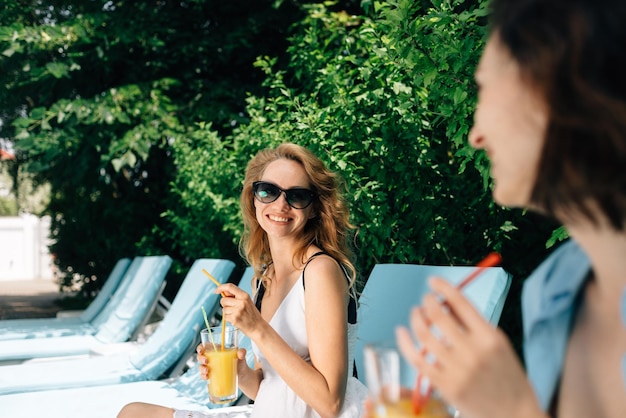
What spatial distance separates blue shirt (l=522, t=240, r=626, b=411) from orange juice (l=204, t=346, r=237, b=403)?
159 centimetres

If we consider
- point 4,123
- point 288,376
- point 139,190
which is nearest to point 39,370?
point 288,376

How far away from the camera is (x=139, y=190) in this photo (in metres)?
11.1

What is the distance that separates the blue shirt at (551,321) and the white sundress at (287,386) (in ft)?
4.78

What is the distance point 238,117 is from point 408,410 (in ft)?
24.0

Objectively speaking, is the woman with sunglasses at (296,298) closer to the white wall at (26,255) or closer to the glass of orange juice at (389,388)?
the glass of orange juice at (389,388)

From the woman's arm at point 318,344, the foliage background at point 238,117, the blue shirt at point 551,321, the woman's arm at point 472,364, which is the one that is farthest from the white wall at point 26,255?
the woman's arm at point 472,364

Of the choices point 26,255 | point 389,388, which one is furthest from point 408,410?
point 26,255

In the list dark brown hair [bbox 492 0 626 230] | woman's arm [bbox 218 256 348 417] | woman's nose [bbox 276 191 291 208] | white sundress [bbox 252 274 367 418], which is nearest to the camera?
dark brown hair [bbox 492 0 626 230]

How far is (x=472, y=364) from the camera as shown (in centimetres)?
91

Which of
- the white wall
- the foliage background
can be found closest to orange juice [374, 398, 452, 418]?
the foliage background

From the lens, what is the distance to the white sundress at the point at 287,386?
8.29 ft

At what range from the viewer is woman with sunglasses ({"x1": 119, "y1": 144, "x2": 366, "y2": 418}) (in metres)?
2.30

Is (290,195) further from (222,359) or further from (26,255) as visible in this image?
(26,255)

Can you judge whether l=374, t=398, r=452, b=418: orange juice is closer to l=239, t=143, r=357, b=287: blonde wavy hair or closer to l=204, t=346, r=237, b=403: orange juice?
l=204, t=346, r=237, b=403: orange juice
